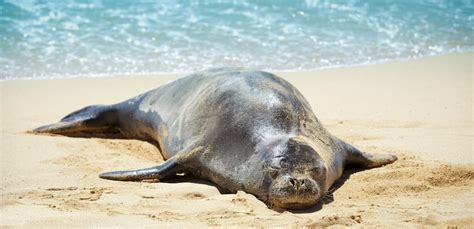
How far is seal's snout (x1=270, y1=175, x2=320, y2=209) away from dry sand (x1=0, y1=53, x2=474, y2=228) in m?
0.09

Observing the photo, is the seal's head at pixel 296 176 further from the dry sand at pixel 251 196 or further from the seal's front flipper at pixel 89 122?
the seal's front flipper at pixel 89 122

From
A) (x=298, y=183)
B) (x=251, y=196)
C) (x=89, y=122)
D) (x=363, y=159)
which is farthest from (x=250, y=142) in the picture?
(x=89, y=122)

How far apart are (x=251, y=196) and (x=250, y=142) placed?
438 mm

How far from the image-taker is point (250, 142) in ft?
15.2

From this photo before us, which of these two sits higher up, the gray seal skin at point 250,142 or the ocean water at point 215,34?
the gray seal skin at point 250,142

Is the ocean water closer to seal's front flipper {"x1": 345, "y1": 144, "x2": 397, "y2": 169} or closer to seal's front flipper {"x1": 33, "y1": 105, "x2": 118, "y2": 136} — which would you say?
seal's front flipper {"x1": 33, "y1": 105, "x2": 118, "y2": 136}

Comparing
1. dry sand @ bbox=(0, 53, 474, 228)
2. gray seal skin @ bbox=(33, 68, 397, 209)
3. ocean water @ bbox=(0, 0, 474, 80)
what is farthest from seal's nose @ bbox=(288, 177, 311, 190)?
ocean water @ bbox=(0, 0, 474, 80)

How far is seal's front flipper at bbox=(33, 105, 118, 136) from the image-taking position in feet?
21.3

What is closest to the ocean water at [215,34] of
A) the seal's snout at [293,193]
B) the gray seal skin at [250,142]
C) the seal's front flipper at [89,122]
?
the seal's front flipper at [89,122]

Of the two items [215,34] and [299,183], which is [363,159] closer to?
[299,183]

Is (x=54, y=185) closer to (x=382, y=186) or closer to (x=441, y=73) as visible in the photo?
(x=382, y=186)

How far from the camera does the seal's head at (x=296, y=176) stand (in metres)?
4.12

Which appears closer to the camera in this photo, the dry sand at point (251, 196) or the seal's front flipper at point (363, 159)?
the dry sand at point (251, 196)

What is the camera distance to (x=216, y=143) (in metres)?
4.86
